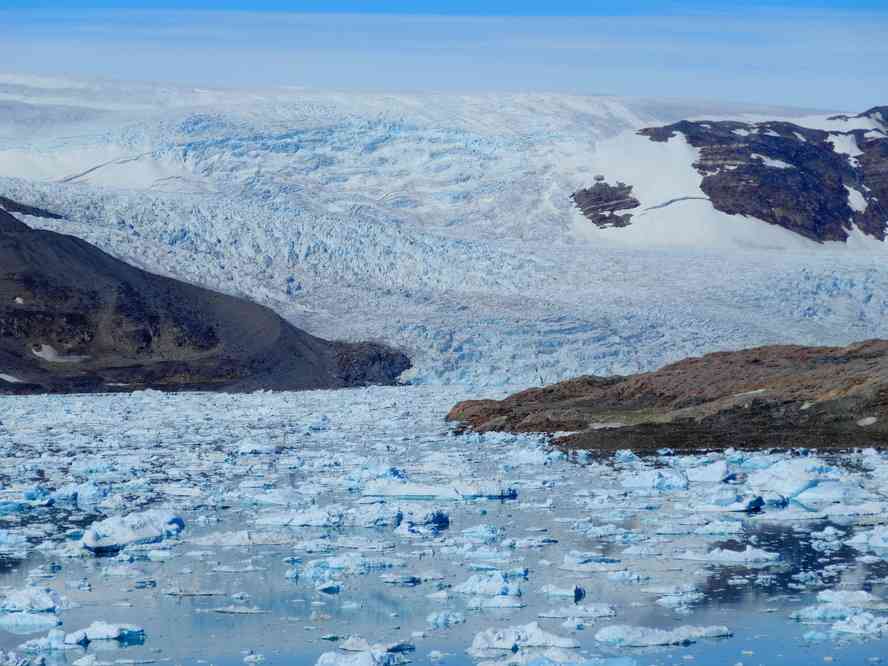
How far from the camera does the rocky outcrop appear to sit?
5059cm

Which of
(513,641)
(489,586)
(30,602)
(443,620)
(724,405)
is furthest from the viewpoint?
(724,405)

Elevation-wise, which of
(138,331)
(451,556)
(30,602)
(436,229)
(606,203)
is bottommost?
(138,331)

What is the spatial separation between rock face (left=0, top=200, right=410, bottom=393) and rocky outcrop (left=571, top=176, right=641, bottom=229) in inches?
606

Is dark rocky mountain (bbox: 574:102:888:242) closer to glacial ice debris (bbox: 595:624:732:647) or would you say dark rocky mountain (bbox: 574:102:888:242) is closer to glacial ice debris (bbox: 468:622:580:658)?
glacial ice debris (bbox: 595:624:732:647)

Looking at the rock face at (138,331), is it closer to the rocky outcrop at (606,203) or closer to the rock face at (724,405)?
the rock face at (724,405)

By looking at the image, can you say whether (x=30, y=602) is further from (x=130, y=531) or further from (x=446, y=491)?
(x=446, y=491)

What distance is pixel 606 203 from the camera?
→ 51.5 meters

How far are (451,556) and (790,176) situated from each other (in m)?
45.5

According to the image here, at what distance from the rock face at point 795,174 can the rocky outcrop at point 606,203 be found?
10.6 ft

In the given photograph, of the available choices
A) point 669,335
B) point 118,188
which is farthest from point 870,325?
point 118,188

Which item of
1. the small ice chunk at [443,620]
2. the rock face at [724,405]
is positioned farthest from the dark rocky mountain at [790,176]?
the small ice chunk at [443,620]

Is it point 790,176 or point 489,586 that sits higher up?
point 790,176

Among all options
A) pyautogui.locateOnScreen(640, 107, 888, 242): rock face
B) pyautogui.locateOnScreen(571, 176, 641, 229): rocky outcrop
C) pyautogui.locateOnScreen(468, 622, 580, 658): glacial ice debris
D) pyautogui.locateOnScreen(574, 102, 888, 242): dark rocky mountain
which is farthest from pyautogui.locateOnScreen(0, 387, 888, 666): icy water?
pyautogui.locateOnScreen(640, 107, 888, 242): rock face

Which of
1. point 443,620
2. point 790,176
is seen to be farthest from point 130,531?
point 790,176
